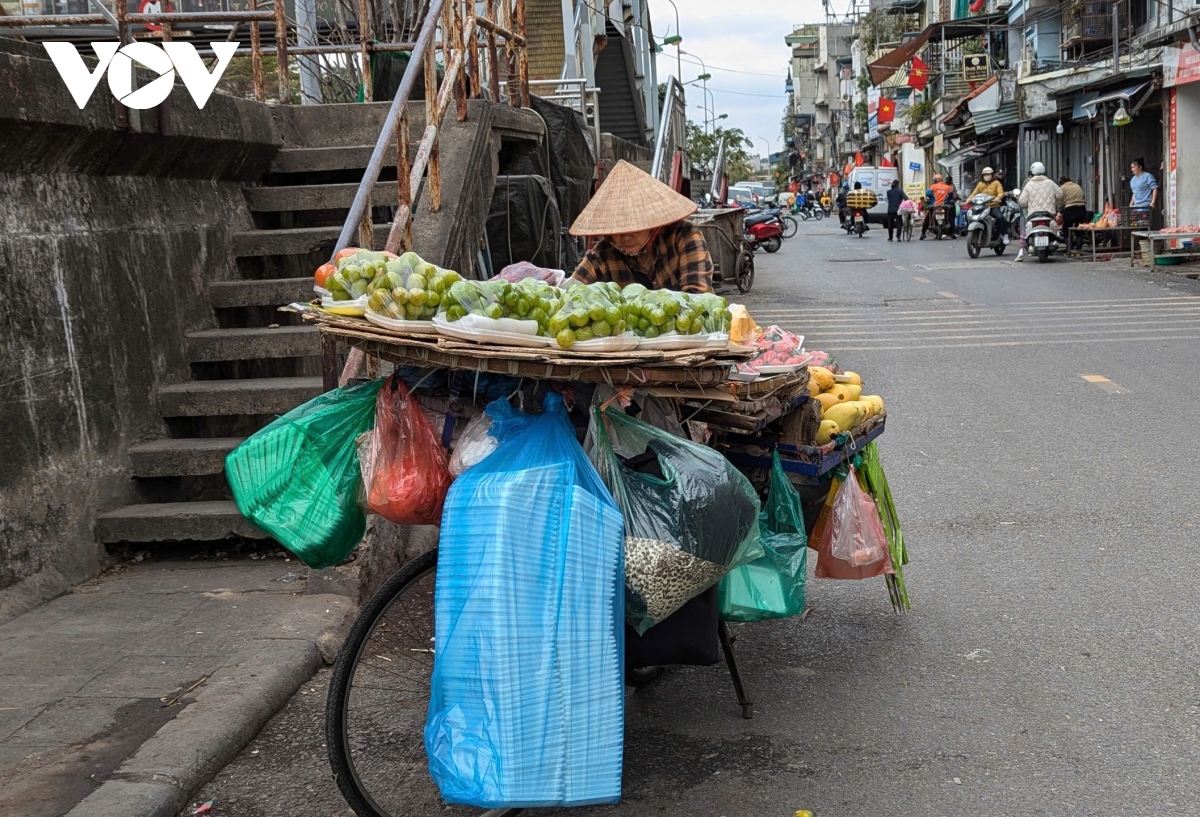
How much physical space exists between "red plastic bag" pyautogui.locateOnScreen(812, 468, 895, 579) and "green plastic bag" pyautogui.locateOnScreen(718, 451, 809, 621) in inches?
15.8

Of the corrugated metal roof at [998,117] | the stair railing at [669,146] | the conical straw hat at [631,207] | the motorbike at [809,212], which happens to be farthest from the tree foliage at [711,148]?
the conical straw hat at [631,207]

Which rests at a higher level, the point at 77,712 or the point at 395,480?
the point at 395,480

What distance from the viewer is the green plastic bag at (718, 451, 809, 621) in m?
3.75

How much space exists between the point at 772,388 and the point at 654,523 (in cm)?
85

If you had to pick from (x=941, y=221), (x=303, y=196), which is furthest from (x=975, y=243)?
(x=303, y=196)

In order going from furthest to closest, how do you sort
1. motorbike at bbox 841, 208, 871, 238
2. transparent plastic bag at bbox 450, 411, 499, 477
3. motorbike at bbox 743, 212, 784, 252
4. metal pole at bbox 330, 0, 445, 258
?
1. motorbike at bbox 841, 208, 871, 238
2. motorbike at bbox 743, 212, 784, 252
3. metal pole at bbox 330, 0, 445, 258
4. transparent plastic bag at bbox 450, 411, 499, 477

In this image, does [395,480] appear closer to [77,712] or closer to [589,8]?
[77,712]

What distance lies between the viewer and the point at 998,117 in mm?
35344

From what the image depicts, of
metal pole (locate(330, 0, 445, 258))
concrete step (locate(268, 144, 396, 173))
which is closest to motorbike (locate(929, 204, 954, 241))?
concrete step (locate(268, 144, 396, 173))

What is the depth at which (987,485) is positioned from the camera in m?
6.71

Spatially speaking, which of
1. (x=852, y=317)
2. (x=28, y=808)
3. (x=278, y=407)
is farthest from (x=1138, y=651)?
(x=852, y=317)

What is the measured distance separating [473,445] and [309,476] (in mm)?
493

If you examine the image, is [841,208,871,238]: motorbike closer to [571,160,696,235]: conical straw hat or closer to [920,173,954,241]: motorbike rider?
[920,173,954,241]: motorbike rider

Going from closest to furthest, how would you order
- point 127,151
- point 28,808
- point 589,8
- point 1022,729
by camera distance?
1. point 28,808
2. point 1022,729
3. point 127,151
4. point 589,8
